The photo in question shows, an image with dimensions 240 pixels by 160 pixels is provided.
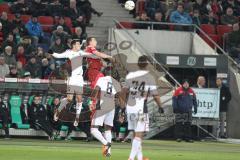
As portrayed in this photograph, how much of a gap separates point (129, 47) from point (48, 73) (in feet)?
15.5

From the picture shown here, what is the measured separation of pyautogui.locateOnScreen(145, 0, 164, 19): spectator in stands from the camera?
3566 cm

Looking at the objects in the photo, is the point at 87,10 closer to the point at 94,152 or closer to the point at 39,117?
the point at 39,117

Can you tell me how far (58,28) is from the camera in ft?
102

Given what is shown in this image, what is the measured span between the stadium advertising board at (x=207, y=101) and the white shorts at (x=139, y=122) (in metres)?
12.7

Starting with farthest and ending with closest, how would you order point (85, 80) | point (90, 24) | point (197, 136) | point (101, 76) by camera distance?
point (90, 24) → point (197, 136) → point (85, 80) → point (101, 76)

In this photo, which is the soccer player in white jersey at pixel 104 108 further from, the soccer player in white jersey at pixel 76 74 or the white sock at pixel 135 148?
the white sock at pixel 135 148

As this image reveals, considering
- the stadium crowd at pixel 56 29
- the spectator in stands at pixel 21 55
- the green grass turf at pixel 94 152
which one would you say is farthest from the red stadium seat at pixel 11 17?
the green grass turf at pixel 94 152

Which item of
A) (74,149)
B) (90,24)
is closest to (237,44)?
(90,24)

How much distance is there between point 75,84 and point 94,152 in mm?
4314

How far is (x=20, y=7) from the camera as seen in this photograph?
108 feet

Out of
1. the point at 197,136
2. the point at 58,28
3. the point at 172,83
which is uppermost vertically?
the point at 58,28

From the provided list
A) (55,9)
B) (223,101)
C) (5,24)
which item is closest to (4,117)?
(5,24)

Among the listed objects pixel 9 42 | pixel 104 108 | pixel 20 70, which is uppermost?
pixel 9 42

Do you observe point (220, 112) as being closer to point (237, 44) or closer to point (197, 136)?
point (197, 136)
